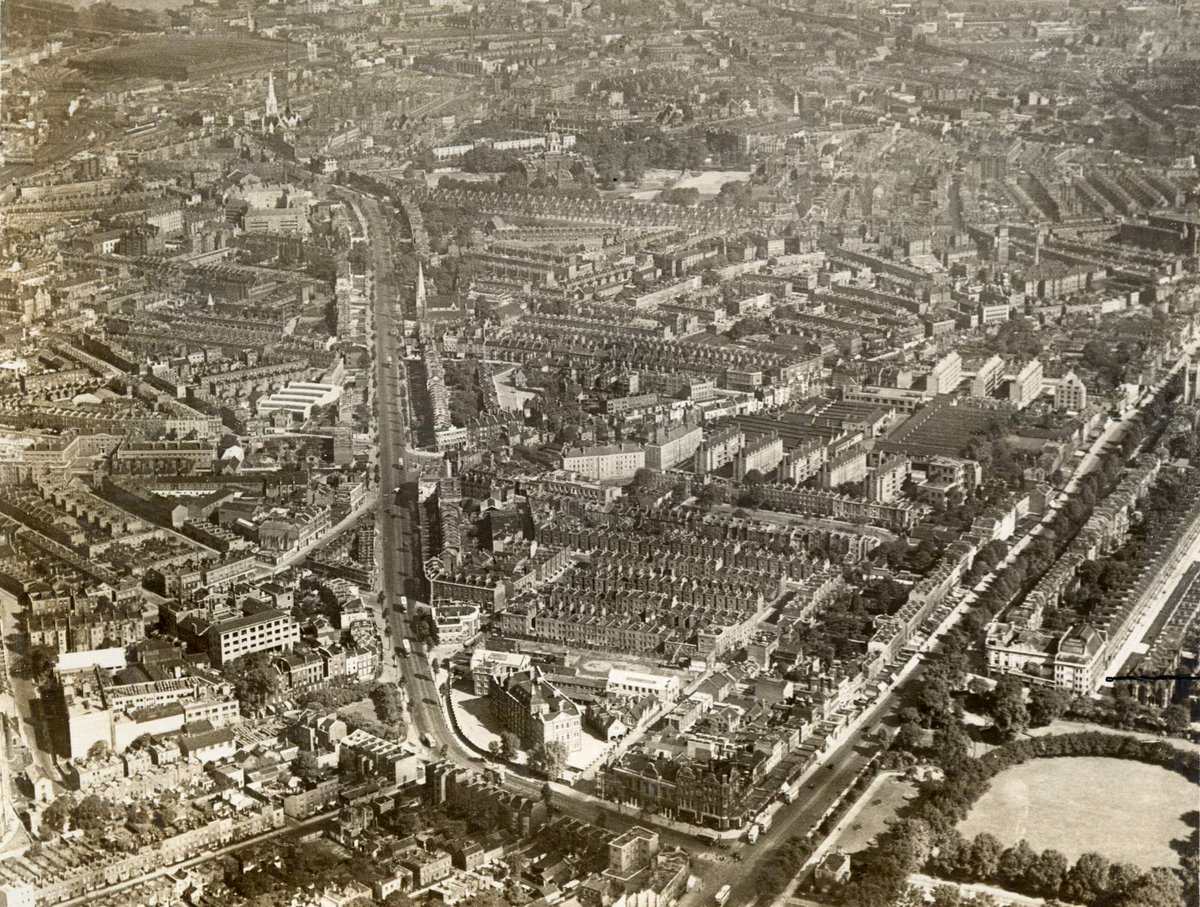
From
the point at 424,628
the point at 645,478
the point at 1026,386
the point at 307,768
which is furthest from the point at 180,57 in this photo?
the point at 307,768

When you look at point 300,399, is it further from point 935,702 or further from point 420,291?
point 935,702

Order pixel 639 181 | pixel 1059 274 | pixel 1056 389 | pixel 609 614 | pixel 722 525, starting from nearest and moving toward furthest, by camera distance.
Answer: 1. pixel 609 614
2. pixel 722 525
3. pixel 1056 389
4. pixel 1059 274
5. pixel 639 181

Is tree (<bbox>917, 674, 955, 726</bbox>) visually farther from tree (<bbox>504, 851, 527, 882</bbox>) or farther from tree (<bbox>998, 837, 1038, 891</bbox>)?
tree (<bbox>504, 851, 527, 882</bbox>)

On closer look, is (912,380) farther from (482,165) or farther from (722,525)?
(482,165)

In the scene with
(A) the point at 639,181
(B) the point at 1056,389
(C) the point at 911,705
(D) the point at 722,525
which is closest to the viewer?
(C) the point at 911,705

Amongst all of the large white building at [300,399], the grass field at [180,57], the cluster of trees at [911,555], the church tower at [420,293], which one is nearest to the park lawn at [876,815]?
the cluster of trees at [911,555]

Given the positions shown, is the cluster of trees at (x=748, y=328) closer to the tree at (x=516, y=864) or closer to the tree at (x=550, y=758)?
the tree at (x=550, y=758)

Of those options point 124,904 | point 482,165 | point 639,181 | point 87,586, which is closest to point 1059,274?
point 639,181

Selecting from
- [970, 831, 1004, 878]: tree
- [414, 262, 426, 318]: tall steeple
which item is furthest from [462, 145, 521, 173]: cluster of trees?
[970, 831, 1004, 878]: tree
